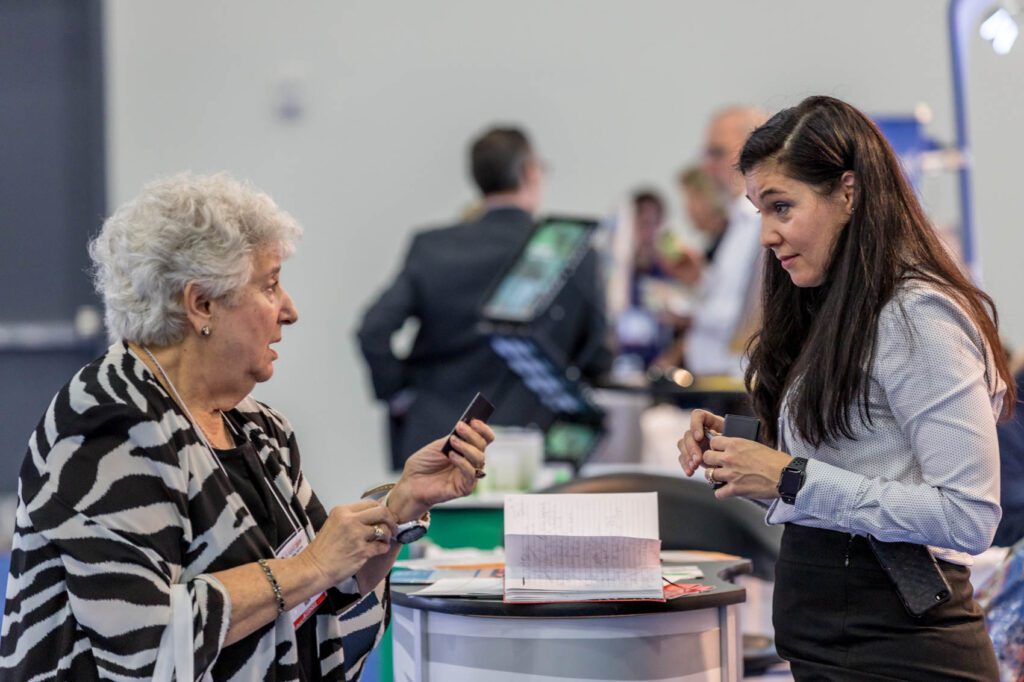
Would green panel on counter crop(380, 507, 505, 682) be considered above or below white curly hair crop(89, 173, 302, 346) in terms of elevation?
below

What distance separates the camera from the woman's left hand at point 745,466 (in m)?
1.97

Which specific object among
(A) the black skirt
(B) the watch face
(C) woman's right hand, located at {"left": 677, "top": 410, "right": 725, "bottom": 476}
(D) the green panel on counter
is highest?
(C) woman's right hand, located at {"left": 677, "top": 410, "right": 725, "bottom": 476}

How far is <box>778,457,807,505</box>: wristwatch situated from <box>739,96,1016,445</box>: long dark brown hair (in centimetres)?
7

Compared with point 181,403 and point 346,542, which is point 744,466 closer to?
point 346,542

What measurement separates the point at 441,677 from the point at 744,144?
104 centimetres

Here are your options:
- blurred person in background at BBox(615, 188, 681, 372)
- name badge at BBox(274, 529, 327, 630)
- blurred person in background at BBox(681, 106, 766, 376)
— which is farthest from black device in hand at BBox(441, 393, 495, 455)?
blurred person in background at BBox(615, 188, 681, 372)

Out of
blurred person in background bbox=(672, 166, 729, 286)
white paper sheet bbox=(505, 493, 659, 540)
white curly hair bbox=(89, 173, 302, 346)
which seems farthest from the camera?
blurred person in background bbox=(672, 166, 729, 286)

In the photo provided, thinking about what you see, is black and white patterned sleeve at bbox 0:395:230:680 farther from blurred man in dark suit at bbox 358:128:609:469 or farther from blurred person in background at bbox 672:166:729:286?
blurred person in background at bbox 672:166:729:286

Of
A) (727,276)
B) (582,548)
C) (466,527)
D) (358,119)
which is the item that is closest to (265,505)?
(582,548)

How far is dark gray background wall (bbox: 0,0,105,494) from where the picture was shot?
739cm

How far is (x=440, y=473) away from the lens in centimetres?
229

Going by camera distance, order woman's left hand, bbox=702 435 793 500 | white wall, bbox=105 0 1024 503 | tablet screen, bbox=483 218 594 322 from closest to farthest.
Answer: woman's left hand, bbox=702 435 793 500, tablet screen, bbox=483 218 594 322, white wall, bbox=105 0 1024 503

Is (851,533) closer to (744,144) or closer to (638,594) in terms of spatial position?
(638,594)

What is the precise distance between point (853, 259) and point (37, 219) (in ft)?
20.7
